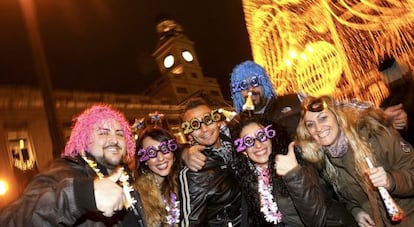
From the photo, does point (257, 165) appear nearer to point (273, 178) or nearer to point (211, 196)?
point (273, 178)

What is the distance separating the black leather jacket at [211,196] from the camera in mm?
4371

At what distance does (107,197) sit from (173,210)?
214 centimetres

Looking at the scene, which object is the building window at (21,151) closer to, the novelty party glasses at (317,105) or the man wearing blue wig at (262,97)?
the man wearing blue wig at (262,97)

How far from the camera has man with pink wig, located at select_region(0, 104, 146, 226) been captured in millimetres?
2637

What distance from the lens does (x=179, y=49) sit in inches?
2238

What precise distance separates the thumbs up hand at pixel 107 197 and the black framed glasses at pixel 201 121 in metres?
2.21

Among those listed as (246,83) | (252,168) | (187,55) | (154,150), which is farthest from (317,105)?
(187,55)

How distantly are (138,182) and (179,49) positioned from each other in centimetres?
5303

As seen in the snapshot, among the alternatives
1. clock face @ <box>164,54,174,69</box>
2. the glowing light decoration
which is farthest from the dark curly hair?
clock face @ <box>164,54,174,69</box>

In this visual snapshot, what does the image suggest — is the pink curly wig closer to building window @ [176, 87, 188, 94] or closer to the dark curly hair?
the dark curly hair

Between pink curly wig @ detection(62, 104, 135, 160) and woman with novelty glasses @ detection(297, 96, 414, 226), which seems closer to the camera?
woman with novelty glasses @ detection(297, 96, 414, 226)

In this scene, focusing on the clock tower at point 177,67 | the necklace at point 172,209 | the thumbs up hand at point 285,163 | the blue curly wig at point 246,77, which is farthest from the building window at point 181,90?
the thumbs up hand at point 285,163

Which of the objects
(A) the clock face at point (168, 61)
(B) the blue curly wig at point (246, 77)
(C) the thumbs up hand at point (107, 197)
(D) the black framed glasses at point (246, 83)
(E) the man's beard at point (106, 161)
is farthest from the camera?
(A) the clock face at point (168, 61)

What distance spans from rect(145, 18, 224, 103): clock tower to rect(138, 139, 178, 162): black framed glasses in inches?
1911
